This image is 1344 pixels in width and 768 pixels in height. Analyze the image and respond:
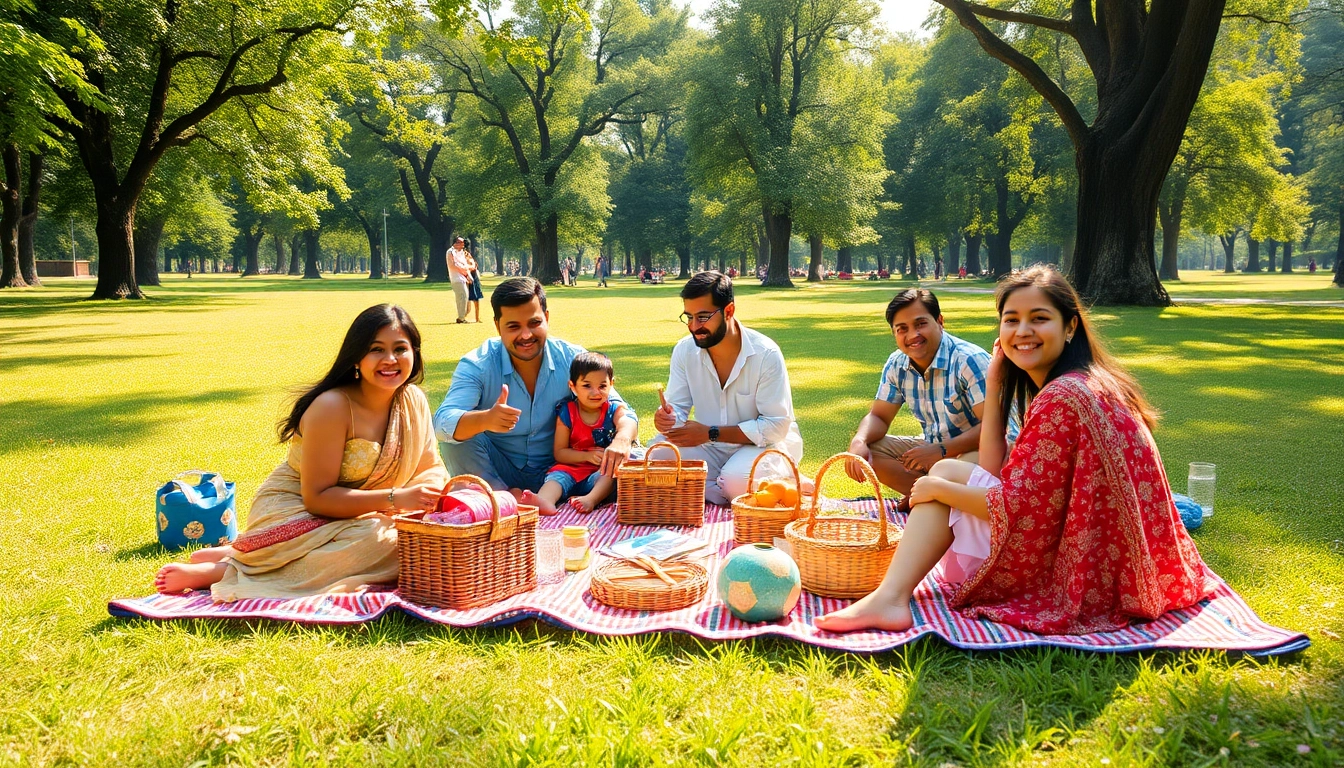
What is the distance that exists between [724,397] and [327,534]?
2.75 metres

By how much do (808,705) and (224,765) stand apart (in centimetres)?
185

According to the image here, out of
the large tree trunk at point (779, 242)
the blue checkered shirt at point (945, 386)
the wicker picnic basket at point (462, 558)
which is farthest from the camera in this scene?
the large tree trunk at point (779, 242)

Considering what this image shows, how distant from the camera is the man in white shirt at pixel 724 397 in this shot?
5480 millimetres

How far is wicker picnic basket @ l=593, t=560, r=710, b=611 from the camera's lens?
12.5 ft

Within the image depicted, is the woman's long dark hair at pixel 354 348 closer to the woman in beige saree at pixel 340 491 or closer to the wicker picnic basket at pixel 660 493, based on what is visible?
the woman in beige saree at pixel 340 491

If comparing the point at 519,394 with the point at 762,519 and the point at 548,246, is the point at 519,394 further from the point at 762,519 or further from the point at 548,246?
the point at 548,246

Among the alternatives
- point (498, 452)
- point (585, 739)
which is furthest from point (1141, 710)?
point (498, 452)

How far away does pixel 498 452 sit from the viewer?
590 centimetres

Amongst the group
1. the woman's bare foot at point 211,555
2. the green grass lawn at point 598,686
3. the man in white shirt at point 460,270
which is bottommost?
the green grass lawn at point 598,686

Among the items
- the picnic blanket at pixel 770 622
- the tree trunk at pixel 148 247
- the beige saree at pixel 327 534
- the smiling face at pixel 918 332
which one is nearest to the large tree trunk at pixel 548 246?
the tree trunk at pixel 148 247

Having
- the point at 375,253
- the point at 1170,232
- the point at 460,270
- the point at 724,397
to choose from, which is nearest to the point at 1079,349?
the point at 724,397

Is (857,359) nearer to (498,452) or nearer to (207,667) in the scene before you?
(498,452)

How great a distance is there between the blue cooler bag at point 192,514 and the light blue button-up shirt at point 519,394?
4.27ft

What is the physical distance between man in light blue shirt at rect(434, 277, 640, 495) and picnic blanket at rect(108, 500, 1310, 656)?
1476 mm
